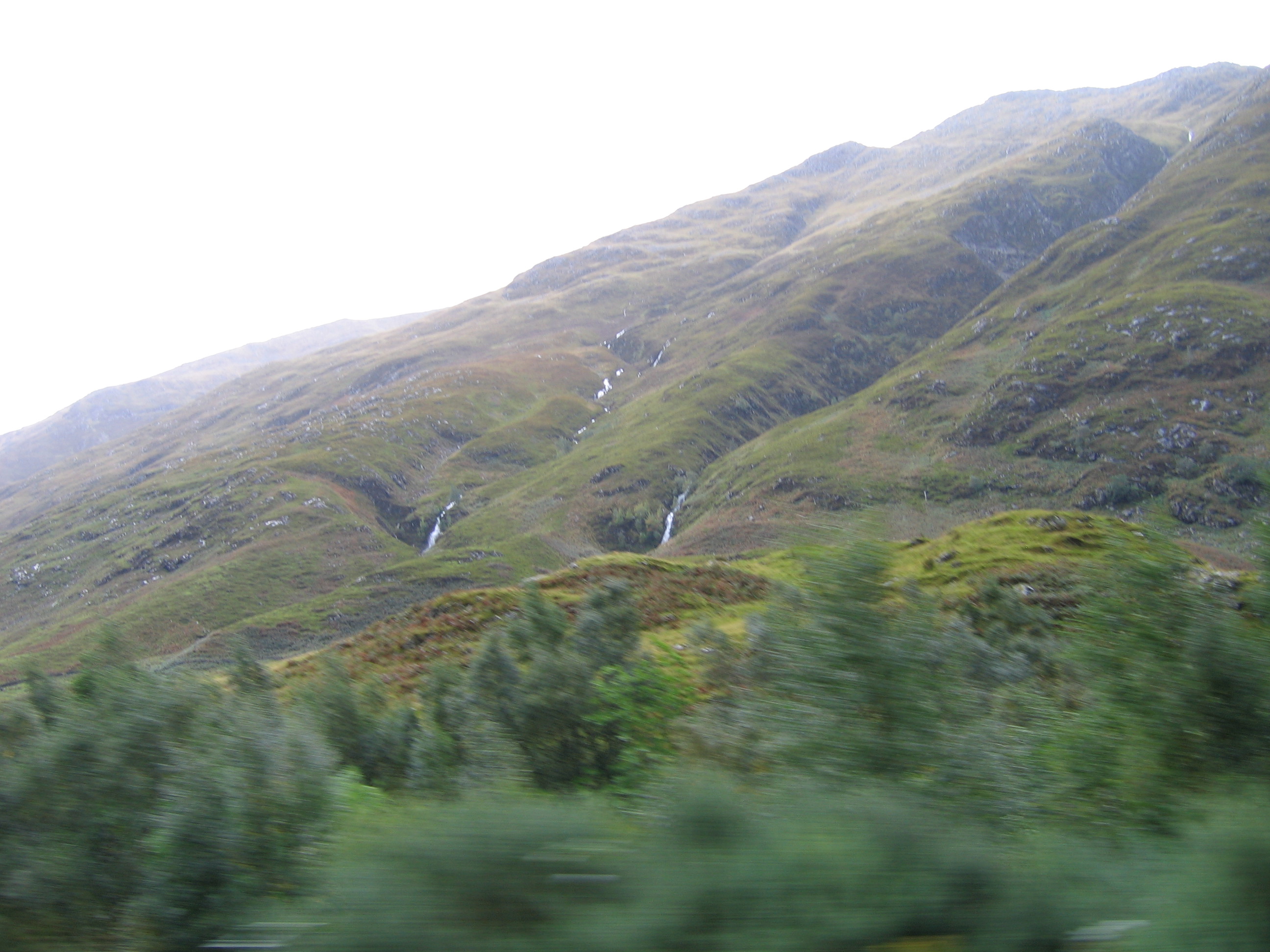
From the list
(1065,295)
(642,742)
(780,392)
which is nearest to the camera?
(642,742)

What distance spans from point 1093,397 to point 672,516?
7721 centimetres

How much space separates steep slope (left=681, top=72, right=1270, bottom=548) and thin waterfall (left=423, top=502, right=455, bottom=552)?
55968 mm

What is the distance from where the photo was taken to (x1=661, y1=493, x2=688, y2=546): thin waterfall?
429 ft

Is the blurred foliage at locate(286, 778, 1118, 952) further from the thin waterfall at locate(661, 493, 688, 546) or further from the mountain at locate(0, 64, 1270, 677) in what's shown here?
the thin waterfall at locate(661, 493, 688, 546)

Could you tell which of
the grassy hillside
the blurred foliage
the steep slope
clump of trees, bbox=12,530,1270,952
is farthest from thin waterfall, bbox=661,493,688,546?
the blurred foliage

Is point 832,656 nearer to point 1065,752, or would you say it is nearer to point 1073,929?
point 1065,752

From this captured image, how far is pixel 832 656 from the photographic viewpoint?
226 inches

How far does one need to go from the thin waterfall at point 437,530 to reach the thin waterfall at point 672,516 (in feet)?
164

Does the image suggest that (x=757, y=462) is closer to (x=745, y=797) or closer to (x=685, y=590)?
(x=685, y=590)

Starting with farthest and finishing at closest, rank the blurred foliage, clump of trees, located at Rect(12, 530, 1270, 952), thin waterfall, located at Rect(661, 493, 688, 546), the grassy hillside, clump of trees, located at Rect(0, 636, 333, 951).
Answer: thin waterfall, located at Rect(661, 493, 688, 546) → the grassy hillside → clump of trees, located at Rect(0, 636, 333, 951) → clump of trees, located at Rect(12, 530, 1270, 952) → the blurred foliage

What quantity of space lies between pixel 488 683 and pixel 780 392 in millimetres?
175426

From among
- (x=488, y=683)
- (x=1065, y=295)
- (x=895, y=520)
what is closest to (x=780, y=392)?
(x=1065, y=295)

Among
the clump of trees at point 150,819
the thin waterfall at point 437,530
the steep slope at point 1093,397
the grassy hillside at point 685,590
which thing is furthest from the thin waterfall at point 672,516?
the clump of trees at point 150,819

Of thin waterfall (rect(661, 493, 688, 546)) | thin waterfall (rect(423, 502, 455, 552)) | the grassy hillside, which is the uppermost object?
the grassy hillside
